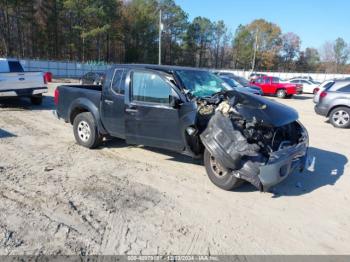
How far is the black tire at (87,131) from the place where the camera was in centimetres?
642

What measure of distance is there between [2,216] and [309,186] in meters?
4.67

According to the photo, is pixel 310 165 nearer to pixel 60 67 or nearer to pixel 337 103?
pixel 337 103

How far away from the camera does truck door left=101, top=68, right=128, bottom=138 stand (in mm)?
5746

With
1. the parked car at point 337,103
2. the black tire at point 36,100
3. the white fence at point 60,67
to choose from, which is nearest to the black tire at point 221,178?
the parked car at point 337,103

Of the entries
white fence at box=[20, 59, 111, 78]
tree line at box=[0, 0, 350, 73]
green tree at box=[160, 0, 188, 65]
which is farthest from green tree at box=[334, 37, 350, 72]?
white fence at box=[20, 59, 111, 78]

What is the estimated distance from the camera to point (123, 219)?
3783 mm

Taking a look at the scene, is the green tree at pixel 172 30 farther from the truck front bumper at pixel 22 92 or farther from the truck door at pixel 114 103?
the truck door at pixel 114 103

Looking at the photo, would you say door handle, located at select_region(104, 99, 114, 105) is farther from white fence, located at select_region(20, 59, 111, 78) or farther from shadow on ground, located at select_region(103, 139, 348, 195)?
white fence, located at select_region(20, 59, 111, 78)

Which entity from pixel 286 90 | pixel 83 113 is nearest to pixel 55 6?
pixel 286 90

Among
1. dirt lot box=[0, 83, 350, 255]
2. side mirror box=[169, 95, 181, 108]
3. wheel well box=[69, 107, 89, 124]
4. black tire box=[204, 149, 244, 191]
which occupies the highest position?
side mirror box=[169, 95, 181, 108]

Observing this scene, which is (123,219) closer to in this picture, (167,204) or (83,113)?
(167,204)

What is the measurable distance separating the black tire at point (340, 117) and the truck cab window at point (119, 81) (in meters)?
8.35

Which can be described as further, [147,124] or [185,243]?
[147,124]

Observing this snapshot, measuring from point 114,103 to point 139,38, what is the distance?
60.9 m
